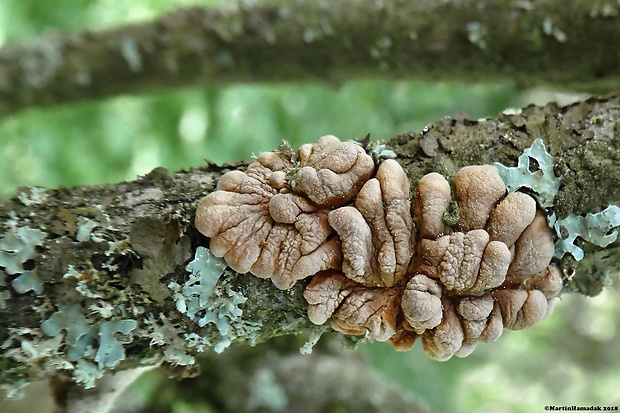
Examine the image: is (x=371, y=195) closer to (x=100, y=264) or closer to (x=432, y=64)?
(x=100, y=264)

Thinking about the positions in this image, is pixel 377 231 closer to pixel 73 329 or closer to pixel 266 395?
pixel 73 329

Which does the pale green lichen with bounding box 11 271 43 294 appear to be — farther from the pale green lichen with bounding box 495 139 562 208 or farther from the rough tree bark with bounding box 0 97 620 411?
the pale green lichen with bounding box 495 139 562 208

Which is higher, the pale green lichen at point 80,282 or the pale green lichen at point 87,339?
the pale green lichen at point 80,282

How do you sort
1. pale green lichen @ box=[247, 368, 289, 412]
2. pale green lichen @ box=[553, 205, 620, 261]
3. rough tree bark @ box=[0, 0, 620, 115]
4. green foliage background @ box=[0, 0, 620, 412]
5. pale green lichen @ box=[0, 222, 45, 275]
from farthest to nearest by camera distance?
green foliage background @ box=[0, 0, 620, 412], pale green lichen @ box=[247, 368, 289, 412], rough tree bark @ box=[0, 0, 620, 115], pale green lichen @ box=[553, 205, 620, 261], pale green lichen @ box=[0, 222, 45, 275]

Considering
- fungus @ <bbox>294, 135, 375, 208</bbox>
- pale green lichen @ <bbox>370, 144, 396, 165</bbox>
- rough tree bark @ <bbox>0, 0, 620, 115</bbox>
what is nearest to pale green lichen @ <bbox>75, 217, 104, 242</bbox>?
fungus @ <bbox>294, 135, 375, 208</bbox>

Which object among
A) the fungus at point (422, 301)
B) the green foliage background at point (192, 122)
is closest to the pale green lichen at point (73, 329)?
the fungus at point (422, 301)

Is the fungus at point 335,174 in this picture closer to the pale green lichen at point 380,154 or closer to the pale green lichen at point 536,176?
the pale green lichen at point 380,154
